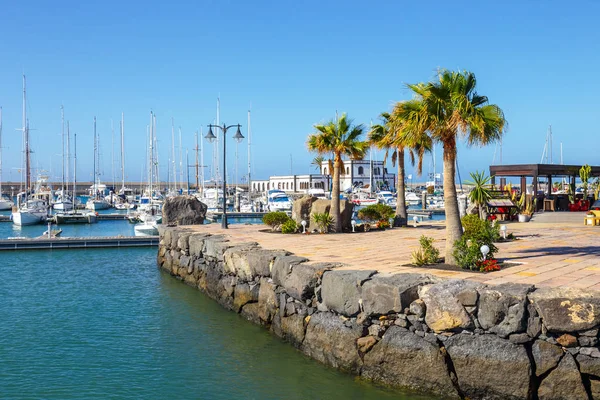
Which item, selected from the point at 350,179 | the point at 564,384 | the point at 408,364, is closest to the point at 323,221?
the point at 408,364

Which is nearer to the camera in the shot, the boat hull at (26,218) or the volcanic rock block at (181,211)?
the volcanic rock block at (181,211)

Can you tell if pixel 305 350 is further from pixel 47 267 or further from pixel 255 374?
pixel 47 267

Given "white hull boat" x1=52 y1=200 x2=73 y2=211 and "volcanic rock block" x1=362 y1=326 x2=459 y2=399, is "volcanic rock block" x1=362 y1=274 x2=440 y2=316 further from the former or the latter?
"white hull boat" x1=52 y1=200 x2=73 y2=211

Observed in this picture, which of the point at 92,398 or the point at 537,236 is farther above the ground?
the point at 537,236

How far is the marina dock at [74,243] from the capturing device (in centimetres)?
3338

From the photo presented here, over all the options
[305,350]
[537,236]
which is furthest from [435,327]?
[537,236]

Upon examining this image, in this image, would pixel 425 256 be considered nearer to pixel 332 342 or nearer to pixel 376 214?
pixel 332 342

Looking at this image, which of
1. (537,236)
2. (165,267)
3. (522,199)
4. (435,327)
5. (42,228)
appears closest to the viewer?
(435,327)

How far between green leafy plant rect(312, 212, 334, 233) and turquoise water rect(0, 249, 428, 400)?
6793 mm

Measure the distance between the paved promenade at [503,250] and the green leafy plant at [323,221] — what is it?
107 centimetres

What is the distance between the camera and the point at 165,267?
2622 centimetres

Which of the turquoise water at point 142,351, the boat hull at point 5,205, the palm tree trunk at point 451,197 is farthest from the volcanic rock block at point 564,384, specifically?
the boat hull at point 5,205

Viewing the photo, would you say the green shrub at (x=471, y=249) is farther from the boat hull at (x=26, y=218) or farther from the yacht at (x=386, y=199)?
the yacht at (x=386, y=199)

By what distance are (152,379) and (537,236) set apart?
53.0 ft
